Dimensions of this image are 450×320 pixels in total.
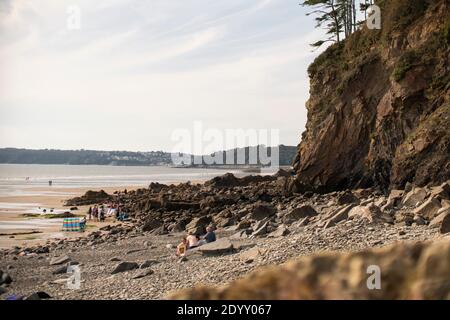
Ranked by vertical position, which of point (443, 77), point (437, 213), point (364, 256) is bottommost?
point (437, 213)

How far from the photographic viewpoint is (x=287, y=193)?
123 ft

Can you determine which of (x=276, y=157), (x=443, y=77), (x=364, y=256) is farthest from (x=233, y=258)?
(x=276, y=157)

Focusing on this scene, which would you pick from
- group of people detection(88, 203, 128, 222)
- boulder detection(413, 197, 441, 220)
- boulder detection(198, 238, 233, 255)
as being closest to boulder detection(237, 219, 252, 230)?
boulder detection(198, 238, 233, 255)

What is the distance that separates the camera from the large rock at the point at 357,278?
321cm

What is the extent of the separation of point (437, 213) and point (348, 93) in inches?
879

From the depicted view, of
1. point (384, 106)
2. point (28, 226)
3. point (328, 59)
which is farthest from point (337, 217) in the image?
point (328, 59)

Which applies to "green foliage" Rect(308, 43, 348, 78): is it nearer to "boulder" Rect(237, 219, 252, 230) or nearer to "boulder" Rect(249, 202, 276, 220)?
"boulder" Rect(249, 202, 276, 220)

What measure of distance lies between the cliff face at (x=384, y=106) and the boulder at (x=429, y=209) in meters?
9.97

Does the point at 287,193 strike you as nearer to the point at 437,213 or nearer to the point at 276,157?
the point at 437,213

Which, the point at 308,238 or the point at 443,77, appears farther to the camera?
the point at 443,77

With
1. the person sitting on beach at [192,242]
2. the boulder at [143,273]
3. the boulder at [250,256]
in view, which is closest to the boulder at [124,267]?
the boulder at [143,273]

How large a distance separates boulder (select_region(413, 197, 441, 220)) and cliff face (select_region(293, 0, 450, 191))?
9.97 metres

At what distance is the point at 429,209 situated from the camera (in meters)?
15.5

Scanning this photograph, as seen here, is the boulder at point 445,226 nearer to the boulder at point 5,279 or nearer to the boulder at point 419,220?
the boulder at point 419,220
